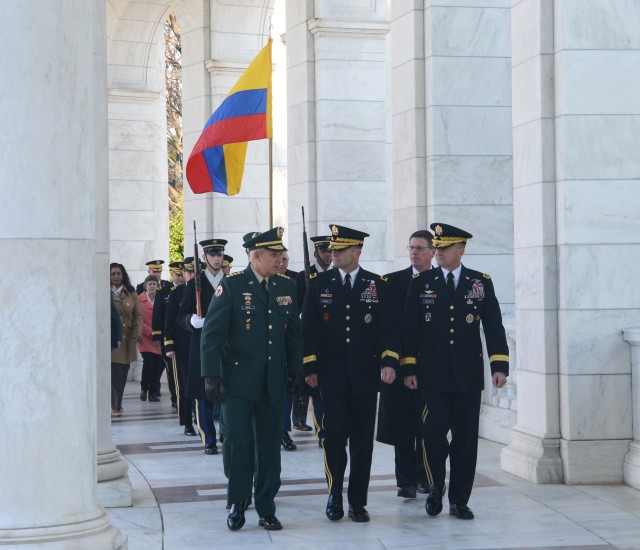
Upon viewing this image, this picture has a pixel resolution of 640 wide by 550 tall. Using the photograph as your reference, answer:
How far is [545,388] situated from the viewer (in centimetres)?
955

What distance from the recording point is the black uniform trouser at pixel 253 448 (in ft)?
26.0

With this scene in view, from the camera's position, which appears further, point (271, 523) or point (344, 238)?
point (344, 238)

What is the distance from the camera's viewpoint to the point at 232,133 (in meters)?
13.2

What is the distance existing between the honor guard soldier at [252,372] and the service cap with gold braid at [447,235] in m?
1.07

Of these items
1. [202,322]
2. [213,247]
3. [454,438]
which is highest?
[213,247]

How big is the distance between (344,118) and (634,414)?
800 centimetres

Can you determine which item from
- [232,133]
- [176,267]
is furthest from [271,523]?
[176,267]

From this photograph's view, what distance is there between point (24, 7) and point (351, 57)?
37.3 ft

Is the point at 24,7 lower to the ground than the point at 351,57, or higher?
lower

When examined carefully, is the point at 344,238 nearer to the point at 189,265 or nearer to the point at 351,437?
the point at 351,437

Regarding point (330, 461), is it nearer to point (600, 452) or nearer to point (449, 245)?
point (449, 245)

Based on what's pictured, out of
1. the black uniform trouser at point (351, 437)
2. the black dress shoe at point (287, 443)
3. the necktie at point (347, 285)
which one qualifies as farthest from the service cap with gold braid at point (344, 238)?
the black dress shoe at point (287, 443)

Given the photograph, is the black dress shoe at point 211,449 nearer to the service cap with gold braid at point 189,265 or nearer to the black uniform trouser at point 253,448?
the service cap with gold braid at point 189,265

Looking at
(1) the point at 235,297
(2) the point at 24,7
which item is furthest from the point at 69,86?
(1) the point at 235,297
